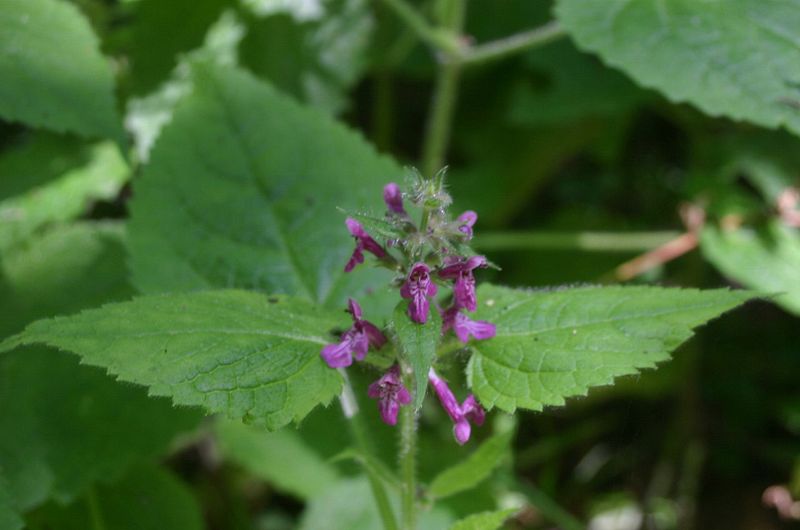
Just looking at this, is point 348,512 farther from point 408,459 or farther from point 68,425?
point 408,459

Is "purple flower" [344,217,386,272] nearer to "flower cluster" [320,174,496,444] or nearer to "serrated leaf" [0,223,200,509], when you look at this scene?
"flower cluster" [320,174,496,444]

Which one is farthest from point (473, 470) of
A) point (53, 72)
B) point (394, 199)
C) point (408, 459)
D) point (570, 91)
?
point (570, 91)

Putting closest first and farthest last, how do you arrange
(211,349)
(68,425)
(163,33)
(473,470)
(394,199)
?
(211,349) → (394,199) → (473,470) → (68,425) → (163,33)

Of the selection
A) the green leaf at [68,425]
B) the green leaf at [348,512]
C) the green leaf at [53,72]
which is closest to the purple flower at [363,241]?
the green leaf at [53,72]

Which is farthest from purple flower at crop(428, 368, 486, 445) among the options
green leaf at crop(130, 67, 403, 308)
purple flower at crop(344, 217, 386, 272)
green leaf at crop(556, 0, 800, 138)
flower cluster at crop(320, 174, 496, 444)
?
green leaf at crop(556, 0, 800, 138)

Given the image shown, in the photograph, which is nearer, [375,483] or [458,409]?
[458,409]

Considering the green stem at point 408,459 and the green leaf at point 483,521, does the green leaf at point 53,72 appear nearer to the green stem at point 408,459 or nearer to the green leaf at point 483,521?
the green stem at point 408,459
